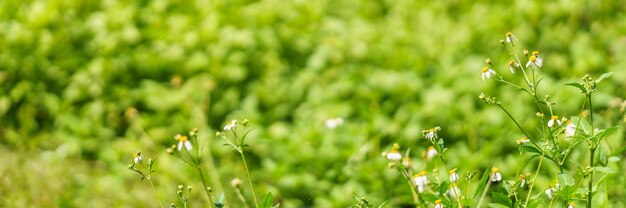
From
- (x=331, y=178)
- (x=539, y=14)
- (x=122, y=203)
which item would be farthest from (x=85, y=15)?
(x=539, y=14)

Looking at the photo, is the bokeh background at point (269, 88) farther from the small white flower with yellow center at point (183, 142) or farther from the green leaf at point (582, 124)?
the green leaf at point (582, 124)

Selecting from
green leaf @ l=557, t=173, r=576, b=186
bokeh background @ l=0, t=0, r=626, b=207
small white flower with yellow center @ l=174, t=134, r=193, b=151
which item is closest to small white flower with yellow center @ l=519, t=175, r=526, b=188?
green leaf @ l=557, t=173, r=576, b=186

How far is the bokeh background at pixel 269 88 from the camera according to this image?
3174 millimetres

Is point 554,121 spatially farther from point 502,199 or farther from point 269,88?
point 269,88

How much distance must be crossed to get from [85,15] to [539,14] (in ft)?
8.54

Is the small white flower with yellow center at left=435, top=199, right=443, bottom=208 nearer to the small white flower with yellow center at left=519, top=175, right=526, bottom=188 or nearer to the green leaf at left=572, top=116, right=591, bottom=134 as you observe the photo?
the small white flower with yellow center at left=519, top=175, right=526, bottom=188

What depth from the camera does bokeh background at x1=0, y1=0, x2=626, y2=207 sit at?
3174mm

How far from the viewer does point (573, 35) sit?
4172 mm

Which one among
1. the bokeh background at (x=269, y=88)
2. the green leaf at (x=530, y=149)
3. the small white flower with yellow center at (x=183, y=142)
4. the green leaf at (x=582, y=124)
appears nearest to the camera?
the green leaf at (x=530, y=149)

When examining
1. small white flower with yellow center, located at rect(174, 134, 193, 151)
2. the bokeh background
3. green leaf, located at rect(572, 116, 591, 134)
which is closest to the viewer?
green leaf, located at rect(572, 116, 591, 134)

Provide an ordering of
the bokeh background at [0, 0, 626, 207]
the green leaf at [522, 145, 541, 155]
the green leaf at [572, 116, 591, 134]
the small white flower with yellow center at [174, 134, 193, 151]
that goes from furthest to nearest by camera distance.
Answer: the bokeh background at [0, 0, 626, 207]
the small white flower with yellow center at [174, 134, 193, 151]
the green leaf at [572, 116, 591, 134]
the green leaf at [522, 145, 541, 155]

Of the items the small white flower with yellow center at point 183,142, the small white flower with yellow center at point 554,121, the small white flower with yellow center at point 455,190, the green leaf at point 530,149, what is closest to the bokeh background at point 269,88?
the small white flower with yellow center at point 455,190

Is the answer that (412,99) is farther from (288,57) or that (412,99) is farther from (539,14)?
(539,14)

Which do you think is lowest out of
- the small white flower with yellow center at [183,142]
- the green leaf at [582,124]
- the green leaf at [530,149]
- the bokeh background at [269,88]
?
the green leaf at [530,149]
